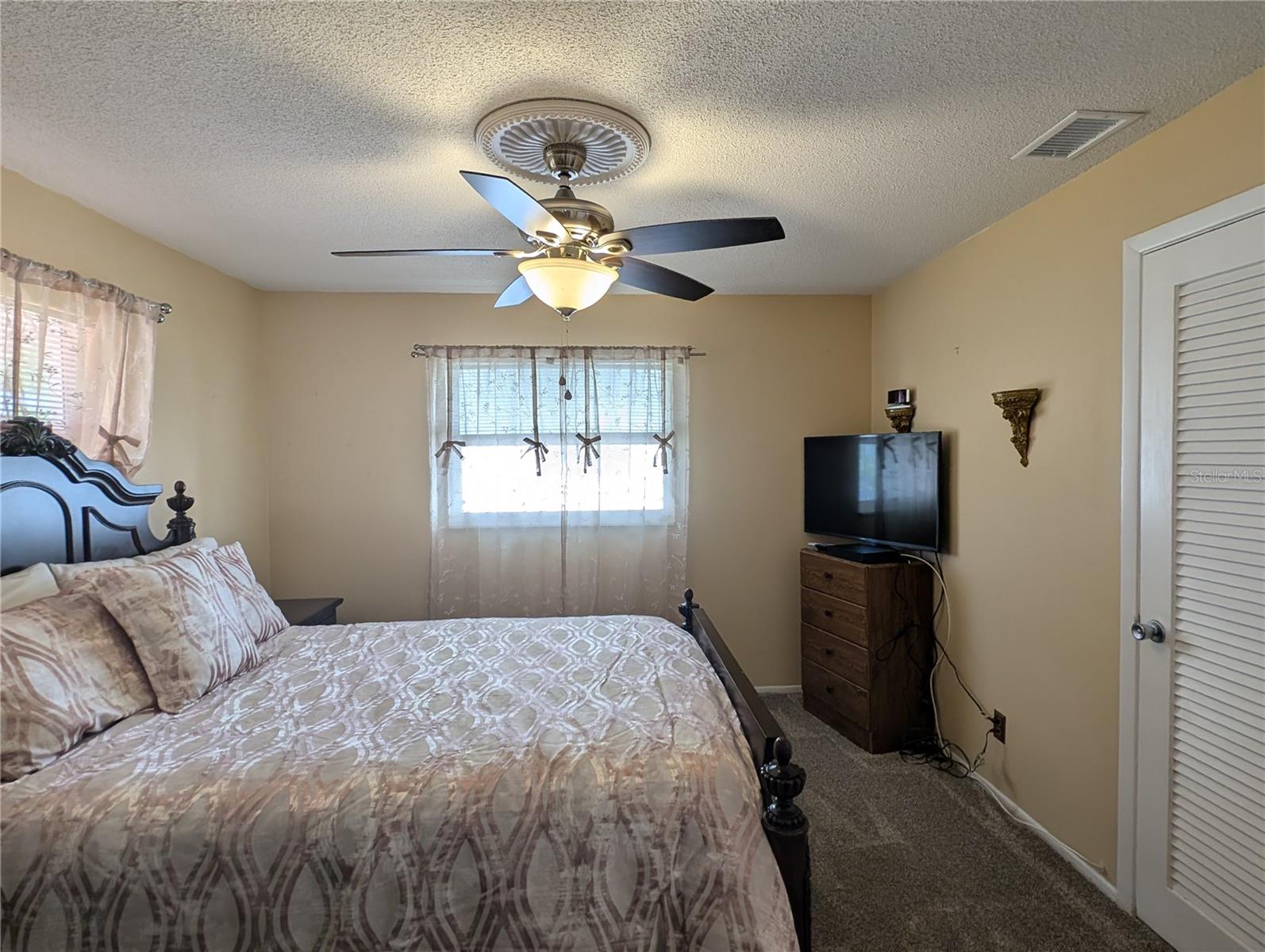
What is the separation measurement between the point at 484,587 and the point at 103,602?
1.97m

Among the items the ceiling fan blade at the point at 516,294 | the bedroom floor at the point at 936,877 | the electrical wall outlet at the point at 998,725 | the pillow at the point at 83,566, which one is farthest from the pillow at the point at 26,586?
the electrical wall outlet at the point at 998,725

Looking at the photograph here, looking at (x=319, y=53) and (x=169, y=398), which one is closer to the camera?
(x=319, y=53)

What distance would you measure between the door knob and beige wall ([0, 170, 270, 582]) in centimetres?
391

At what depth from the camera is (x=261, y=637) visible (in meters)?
2.42

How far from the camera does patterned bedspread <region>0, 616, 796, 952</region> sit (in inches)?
52.8

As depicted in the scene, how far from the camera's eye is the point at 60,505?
83.1 inches

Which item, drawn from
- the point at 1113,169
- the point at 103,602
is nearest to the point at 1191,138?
the point at 1113,169

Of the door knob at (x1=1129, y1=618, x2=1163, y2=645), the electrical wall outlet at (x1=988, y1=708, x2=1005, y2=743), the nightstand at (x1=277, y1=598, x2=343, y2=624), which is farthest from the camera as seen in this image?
the nightstand at (x1=277, y1=598, x2=343, y2=624)

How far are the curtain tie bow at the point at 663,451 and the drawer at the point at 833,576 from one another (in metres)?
0.98

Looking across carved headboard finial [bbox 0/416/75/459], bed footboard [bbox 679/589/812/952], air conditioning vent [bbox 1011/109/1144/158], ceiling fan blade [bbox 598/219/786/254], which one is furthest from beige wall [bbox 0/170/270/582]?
air conditioning vent [bbox 1011/109/1144/158]

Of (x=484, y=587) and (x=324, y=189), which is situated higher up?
(x=324, y=189)

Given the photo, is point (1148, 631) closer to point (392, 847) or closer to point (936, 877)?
point (936, 877)

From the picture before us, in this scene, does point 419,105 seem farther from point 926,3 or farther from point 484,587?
point 484,587

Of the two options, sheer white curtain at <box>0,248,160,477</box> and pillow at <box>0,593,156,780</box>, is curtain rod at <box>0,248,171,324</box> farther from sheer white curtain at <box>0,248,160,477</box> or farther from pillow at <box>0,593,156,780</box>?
pillow at <box>0,593,156,780</box>
